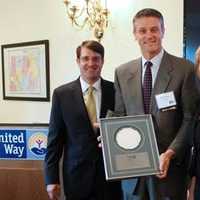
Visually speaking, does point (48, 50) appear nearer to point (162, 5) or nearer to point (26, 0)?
point (26, 0)

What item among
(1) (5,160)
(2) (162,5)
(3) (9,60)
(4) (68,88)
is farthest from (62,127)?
(3) (9,60)

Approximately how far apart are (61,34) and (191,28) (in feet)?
4.77

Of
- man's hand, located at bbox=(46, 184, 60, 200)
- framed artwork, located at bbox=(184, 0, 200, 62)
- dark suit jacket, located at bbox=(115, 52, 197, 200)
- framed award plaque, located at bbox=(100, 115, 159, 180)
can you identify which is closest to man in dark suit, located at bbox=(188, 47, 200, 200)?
dark suit jacket, located at bbox=(115, 52, 197, 200)

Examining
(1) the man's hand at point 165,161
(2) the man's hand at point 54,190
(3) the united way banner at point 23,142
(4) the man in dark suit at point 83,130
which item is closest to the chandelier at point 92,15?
(3) the united way banner at point 23,142

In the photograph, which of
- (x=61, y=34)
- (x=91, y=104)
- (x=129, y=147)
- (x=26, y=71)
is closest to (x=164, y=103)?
(x=129, y=147)

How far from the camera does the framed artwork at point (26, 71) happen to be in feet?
13.0

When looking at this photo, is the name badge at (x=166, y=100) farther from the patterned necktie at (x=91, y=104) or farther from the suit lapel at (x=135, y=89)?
the patterned necktie at (x=91, y=104)

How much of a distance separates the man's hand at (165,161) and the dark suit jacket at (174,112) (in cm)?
3

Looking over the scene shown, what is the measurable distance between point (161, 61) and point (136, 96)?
0.68 ft

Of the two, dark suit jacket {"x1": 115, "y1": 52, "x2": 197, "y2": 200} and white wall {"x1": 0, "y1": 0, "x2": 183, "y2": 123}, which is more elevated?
white wall {"x1": 0, "y1": 0, "x2": 183, "y2": 123}

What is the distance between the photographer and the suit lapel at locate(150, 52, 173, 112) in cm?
181

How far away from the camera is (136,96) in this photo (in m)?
1.87

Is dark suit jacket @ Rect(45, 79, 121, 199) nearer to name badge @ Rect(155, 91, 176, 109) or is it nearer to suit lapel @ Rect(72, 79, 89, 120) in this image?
suit lapel @ Rect(72, 79, 89, 120)

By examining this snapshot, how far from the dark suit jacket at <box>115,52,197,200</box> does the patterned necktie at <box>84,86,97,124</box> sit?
0.27 metres
